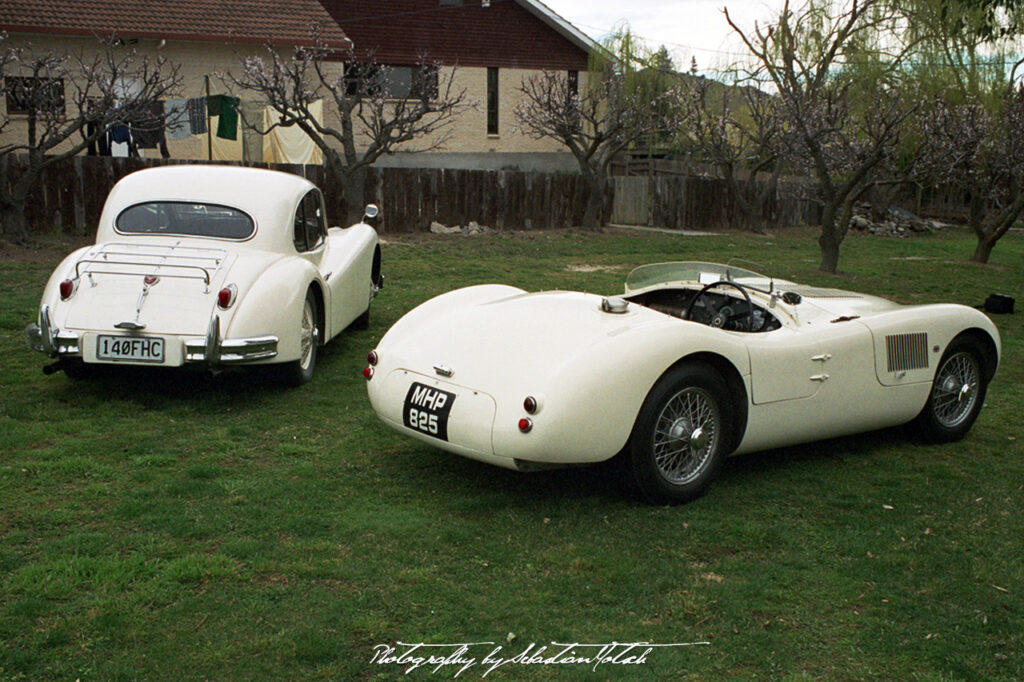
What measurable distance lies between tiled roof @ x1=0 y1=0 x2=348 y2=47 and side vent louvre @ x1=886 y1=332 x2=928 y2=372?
679 inches

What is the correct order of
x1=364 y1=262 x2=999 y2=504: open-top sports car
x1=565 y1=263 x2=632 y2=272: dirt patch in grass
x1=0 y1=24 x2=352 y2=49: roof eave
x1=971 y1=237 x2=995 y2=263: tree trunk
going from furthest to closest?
x1=0 y1=24 x2=352 y2=49: roof eave → x1=971 y1=237 x2=995 y2=263: tree trunk → x1=565 y1=263 x2=632 y2=272: dirt patch in grass → x1=364 y1=262 x2=999 y2=504: open-top sports car

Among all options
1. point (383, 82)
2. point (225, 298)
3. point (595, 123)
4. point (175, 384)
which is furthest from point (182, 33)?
point (225, 298)

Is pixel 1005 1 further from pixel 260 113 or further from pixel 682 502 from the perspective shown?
pixel 260 113

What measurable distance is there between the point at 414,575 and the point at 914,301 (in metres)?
11.5

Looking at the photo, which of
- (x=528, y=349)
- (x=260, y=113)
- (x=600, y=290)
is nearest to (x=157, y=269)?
(x=528, y=349)

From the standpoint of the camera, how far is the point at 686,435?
4.75 metres

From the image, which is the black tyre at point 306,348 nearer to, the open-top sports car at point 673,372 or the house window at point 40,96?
the open-top sports car at point 673,372

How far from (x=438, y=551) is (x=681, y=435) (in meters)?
1.38

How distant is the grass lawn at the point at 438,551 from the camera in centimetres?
332

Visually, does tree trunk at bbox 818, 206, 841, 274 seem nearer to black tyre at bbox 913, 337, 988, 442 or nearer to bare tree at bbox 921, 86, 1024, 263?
bare tree at bbox 921, 86, 1024, 263

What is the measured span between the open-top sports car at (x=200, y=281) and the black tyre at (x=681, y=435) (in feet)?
9.57

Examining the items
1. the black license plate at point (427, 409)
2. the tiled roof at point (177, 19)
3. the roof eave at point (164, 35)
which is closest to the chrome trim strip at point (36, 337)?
the black license plate at point (427, 409)

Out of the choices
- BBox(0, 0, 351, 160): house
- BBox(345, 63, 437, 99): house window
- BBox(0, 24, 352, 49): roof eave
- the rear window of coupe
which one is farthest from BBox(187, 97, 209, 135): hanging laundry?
the rear window of coupe

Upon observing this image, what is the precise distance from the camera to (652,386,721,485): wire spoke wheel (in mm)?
4699
